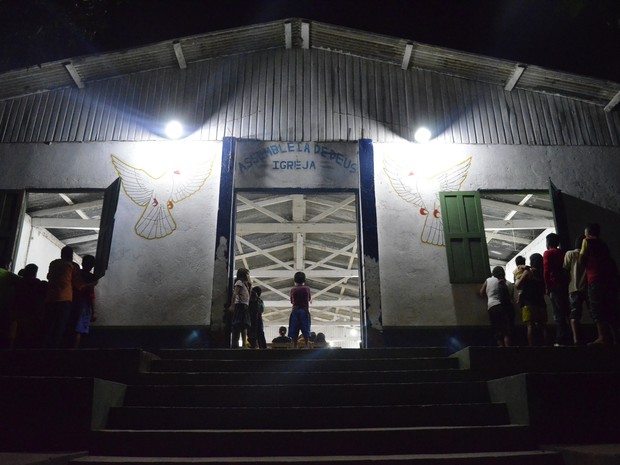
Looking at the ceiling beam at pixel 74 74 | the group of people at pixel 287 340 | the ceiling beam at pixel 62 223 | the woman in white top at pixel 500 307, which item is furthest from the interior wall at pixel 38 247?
the woman in white top at pixel 500 307

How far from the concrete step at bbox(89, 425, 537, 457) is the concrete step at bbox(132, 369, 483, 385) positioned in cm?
95

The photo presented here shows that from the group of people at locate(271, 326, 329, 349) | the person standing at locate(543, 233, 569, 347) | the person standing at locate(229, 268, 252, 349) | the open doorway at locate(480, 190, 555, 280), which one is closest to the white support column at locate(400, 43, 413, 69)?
the open doorway at locate(480, 190, 555, 280)

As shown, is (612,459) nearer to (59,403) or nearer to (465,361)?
(465,361)

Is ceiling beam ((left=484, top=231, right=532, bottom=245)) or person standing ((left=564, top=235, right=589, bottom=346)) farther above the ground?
ceiling beam ((left=484, top=231, right=532, bottom=245))

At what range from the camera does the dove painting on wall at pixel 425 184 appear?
798cm

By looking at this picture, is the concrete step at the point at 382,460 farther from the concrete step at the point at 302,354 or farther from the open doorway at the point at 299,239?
the open doorway at the point at 299,239

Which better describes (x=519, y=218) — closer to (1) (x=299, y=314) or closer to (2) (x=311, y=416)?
(1) (x=299, y=314)

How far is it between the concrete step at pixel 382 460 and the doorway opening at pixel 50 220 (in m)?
6.74

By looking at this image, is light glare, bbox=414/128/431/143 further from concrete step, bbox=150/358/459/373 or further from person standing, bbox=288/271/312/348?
concrete step, bbox=150/358/459/373

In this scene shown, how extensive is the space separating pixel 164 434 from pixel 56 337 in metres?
2.84

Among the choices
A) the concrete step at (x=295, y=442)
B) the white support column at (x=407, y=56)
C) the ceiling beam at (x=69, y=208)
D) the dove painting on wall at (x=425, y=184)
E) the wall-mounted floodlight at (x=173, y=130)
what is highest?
the white support column at (x=407, y=56)

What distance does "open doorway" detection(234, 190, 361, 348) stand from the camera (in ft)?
35.6

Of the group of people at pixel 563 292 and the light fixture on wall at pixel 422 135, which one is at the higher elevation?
the light fixture on wall at pixel 422 135

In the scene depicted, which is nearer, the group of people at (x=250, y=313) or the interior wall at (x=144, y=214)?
the group of people at (x=250, y=313)
